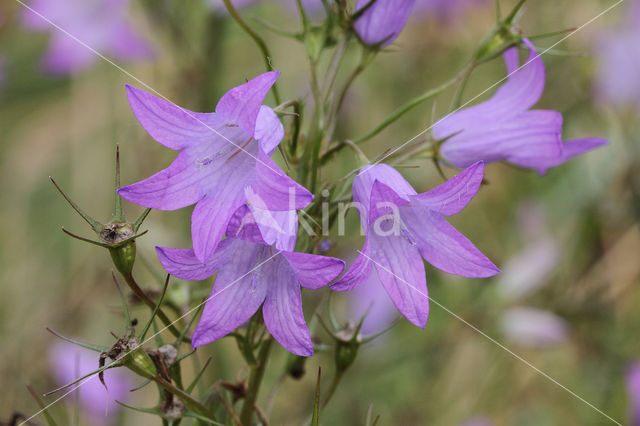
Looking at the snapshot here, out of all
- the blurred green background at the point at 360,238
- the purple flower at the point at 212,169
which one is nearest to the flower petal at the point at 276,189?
the purple flower at the point at 212,169

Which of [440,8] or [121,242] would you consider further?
[440,8]

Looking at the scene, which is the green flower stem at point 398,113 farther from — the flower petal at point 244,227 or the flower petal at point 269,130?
the flower petal at point 244,227

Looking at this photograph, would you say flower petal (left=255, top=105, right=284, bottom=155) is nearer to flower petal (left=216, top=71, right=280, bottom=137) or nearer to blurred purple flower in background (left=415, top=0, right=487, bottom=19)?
flower petal (left=216, top=71, right=280, bottom=137)

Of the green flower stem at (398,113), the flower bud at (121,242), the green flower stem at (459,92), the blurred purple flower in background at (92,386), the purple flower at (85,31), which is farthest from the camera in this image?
the purple flower at (85,31)

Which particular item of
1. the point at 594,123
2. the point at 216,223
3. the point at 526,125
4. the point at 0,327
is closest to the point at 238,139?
the point at 216,223

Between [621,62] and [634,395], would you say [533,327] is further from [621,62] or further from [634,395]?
[621,62]

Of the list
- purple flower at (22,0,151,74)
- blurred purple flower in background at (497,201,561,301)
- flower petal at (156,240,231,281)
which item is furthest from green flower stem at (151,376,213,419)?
purple flower at (22,0,151,74)

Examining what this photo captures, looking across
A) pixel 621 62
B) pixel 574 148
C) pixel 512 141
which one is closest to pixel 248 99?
pixel 512 141
